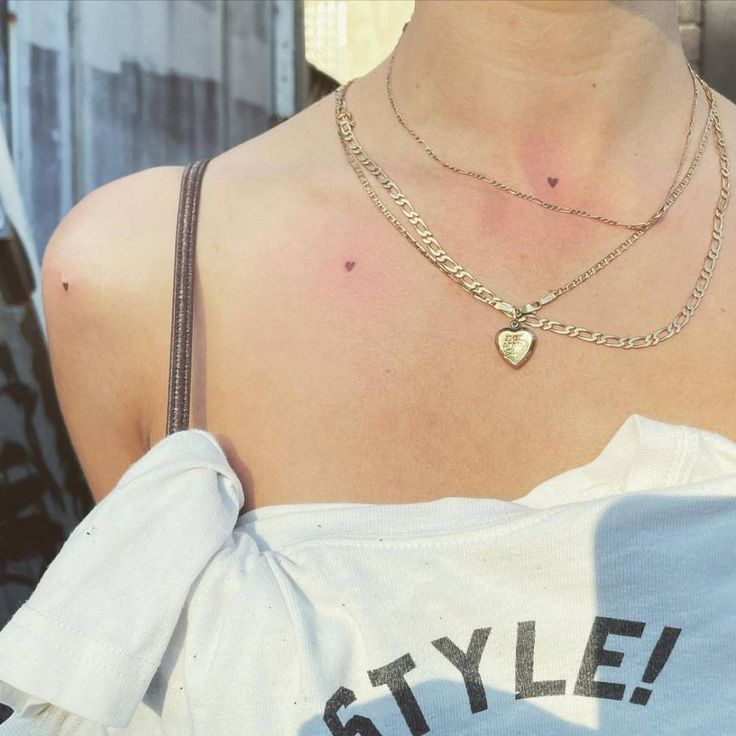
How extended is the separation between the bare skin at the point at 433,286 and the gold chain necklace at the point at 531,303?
0.01 meters

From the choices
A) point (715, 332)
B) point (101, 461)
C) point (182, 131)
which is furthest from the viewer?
point (182, 131)

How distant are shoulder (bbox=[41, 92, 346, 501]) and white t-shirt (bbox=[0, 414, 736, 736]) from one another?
0.22m

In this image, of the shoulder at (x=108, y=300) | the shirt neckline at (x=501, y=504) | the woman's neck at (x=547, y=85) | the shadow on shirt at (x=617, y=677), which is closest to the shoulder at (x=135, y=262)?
the shoulder at (x=108, y=300)

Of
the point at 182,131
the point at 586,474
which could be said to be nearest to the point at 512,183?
the point at 586,474

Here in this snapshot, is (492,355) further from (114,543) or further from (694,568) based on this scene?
(114,543)

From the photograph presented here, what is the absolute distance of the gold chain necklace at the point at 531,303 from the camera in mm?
970

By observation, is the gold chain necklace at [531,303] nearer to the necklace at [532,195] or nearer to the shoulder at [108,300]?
the necklace at [532,195]

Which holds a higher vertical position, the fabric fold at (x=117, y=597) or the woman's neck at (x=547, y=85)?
Answer: the woman's neck at (x=547, y=85)

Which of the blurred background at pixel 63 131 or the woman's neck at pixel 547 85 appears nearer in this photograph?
the woman's neck at pixel 547 85

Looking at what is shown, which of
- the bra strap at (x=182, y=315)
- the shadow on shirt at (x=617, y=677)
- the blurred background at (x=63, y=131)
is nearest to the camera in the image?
the shadow on shirt at (x=617, y=677)

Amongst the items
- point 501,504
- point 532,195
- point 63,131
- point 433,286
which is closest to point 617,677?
point 501,504

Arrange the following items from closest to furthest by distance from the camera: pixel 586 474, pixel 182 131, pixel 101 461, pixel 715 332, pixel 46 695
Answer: pixel 46 695
pixel 586 474
pixel 715 332
pixel 101 461
pixel 182 131

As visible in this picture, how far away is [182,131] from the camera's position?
180 centimetres

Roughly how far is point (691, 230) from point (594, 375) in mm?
242
